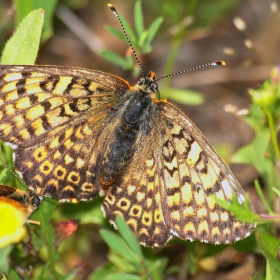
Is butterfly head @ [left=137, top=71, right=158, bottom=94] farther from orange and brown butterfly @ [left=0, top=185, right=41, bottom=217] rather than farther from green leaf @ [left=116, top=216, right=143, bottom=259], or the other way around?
green leaf @ [left=116, top=216, right=143, bottom=259]

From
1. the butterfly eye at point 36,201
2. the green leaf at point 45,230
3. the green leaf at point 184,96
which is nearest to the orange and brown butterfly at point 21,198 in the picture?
the butterfly eye at point 36,201

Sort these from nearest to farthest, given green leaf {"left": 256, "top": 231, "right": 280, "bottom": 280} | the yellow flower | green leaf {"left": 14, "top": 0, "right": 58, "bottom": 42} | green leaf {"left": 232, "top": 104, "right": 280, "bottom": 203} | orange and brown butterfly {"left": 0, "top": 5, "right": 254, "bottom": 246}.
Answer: the yellow flower, green leaf {"left": 256, "top": 231, "right": 280, "bottom": 280}, orange and brown butterfly {"left": 0, "top": 5, "right": 254, "bottom": 246}, green leaf {"left": 232, "top": 104, "right": 280, "bottom": 203}, green leaf {"left": 14, "top": 0, "right": 58, "bottom": 42}

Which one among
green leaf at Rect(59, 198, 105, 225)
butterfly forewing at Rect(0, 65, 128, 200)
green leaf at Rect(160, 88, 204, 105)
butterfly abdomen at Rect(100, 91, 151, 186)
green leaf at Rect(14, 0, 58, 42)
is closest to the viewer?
butterfly forewing at Rect(0, 65, 128, 200)

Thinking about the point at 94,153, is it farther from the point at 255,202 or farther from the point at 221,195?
the point at 255,202

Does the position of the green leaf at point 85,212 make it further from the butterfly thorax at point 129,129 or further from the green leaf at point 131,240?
the green leaf at point 131,240

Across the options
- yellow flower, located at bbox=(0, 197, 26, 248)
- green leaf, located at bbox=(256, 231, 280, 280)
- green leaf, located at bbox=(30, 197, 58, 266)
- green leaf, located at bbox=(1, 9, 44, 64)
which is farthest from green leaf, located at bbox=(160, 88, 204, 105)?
yellow flower, located at bbox=(0, 197, 26, 248)

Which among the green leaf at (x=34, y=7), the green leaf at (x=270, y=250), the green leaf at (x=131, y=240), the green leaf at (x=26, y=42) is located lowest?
the green leaf at (x=270, y=250)

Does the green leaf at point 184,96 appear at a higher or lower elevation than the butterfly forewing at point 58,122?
lower
